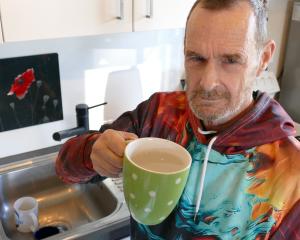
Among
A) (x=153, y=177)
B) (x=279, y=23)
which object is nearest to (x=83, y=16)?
(x=153, y=177)

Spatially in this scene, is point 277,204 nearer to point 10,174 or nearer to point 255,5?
point 255,5

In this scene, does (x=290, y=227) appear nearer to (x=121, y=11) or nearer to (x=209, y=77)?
(x=209, y=77)

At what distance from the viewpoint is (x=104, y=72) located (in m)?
1.50

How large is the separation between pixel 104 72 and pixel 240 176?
928 millimetres

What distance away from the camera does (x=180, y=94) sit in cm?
89

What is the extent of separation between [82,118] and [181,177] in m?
0.98

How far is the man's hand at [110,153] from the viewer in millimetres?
590

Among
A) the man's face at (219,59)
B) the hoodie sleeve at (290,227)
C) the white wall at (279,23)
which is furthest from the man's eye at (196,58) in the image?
the white wall at (279,23)

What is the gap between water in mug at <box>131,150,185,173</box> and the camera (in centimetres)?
55

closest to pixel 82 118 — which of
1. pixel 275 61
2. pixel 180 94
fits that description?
pixel 180 94

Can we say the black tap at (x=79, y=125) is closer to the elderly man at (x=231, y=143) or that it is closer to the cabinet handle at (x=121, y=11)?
the cabinet handle at (x=121, y=11)

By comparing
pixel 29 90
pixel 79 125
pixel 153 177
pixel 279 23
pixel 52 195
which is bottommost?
pixel 52 195

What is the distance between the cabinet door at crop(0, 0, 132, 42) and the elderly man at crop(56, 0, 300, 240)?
354 millimetres

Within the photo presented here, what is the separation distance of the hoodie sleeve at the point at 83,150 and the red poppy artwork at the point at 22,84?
60cm
